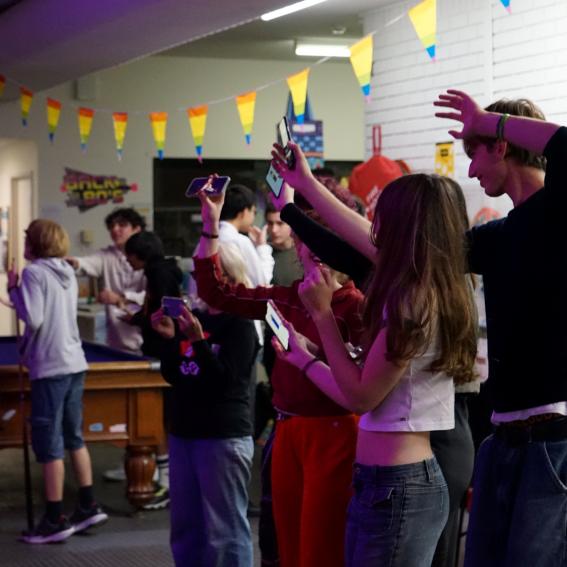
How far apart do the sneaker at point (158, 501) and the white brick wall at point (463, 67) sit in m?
2.45

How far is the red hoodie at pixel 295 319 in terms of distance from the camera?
2.83 m

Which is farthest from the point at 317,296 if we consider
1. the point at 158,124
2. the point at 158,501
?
the point at 158,124

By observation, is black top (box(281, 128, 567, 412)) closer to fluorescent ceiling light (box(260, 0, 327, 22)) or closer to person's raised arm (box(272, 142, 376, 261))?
person's raised arm (box(272, 142, 376, 261))

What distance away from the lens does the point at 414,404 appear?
2.24 metres

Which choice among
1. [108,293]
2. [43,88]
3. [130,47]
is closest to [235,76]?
[43,88]

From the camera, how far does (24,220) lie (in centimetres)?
1062

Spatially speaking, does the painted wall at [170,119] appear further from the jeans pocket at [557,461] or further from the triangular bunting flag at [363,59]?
the jeans pocket at [557,461]

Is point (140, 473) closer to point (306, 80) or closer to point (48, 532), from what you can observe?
point (48, 532)

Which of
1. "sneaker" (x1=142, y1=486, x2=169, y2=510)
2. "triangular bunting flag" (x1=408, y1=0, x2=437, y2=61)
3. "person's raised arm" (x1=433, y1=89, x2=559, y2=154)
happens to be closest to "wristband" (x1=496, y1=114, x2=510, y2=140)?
"person's raised arm" (x1=433, y1=89, x2=559, y2=154)

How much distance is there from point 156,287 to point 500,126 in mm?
2837

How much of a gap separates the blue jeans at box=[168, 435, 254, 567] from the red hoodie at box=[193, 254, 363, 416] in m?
0.50

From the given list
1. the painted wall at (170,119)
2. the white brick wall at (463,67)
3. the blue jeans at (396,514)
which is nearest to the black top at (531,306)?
the blue jeans at (396,514)

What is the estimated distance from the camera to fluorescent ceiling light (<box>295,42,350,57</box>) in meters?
9.34

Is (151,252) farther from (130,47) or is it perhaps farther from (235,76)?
(235,76)
